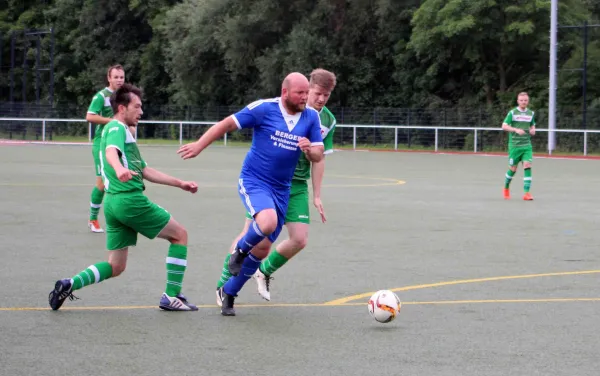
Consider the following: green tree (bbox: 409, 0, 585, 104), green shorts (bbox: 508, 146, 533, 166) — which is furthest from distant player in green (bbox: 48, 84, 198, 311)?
green tree (bbox: 409, 0, 585, 104)

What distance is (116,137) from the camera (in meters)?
8.25

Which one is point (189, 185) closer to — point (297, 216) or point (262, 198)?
point (262, 198)

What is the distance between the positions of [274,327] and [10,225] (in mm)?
7900

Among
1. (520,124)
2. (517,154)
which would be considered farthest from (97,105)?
(520,124)

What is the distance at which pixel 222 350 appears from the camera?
6.90 meters

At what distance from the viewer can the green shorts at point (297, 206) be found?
8.95m

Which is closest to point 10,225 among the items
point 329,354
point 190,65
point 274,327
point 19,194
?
point 19,194

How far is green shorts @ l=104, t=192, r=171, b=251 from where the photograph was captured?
323 inches

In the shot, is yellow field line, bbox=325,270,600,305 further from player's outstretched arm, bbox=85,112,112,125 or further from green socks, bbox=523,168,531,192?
green socks, bbox=523,168,531,192

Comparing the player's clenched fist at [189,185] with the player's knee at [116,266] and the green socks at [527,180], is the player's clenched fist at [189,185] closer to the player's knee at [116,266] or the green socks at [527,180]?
the player's knee at [116,266]

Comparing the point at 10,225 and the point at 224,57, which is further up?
the point at 224,57

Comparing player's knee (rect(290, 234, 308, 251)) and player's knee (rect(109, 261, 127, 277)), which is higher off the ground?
player's knee (rect(290, 234, 308, 251))

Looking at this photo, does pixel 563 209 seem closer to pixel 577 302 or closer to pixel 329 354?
pixel 577 302

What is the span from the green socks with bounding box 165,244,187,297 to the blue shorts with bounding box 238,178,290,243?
58cm
